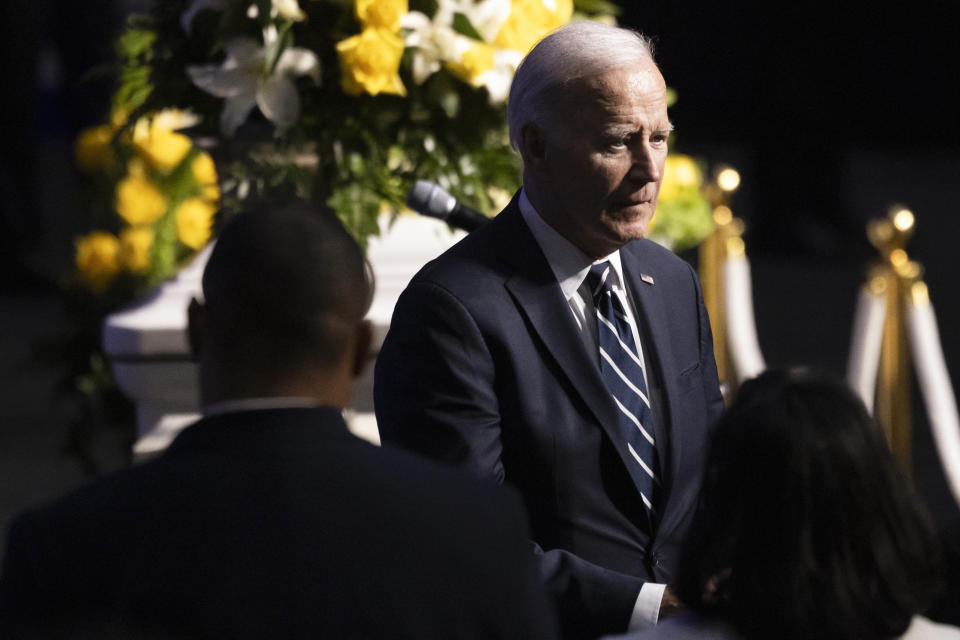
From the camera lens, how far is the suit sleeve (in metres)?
1.80

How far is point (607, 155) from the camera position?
192cm

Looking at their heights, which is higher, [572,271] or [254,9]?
[254,9]

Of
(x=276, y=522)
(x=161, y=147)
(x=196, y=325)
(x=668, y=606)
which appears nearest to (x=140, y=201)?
(x=161, y=147)

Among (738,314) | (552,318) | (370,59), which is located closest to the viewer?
(552,318)

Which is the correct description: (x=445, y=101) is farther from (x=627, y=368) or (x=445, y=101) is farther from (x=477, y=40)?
(x=627, y=368)

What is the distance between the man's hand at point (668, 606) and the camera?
181 centimetres

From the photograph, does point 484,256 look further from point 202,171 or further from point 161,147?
point 202,171

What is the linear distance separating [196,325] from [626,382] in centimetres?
75

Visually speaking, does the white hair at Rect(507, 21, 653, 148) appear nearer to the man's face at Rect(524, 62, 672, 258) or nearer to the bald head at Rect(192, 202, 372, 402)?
the man's face at Rect(524, 62, 672, 258)

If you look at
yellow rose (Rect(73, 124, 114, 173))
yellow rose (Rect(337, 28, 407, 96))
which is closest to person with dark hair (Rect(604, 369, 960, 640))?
yellow rose (Rect(337, 28, 407, 96))

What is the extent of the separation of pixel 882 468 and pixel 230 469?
55 centimetres

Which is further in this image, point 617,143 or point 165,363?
point 165,363

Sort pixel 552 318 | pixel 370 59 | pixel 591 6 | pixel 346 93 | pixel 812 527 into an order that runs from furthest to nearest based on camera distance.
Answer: pixel 591 6
pixel 346 93
pixel 370 59
pixel 552 318
pixel 812 527

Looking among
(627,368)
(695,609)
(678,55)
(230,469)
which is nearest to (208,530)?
(230,469)
